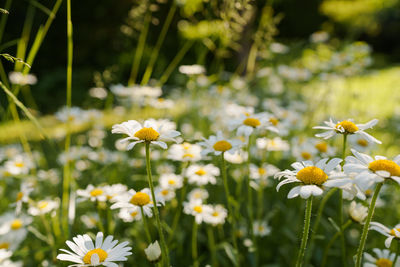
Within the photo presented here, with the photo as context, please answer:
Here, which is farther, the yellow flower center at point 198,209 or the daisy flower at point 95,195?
the yellow flower center at point 198,209

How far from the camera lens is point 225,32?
177 cm

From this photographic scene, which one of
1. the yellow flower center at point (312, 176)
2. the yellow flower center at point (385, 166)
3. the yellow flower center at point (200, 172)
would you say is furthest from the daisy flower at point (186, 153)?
the yellow flower center at point (385, 166)

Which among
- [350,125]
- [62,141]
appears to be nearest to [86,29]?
[62,141]

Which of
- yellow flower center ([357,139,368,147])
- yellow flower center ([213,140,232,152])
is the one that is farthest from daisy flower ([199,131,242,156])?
yellow flower center ([357,139,368,147])

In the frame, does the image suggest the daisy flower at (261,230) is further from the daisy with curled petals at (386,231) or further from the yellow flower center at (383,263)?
the daisy with curled petals at (386,231)

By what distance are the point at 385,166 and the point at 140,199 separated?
Answer: 0.70 m

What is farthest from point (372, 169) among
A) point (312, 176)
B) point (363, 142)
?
point (363, 142)

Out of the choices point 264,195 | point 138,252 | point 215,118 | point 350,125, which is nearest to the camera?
point 350,125

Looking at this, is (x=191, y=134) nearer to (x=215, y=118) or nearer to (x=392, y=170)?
(x=215, y=118)

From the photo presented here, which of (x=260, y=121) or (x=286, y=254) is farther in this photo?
(x=286, y=254)

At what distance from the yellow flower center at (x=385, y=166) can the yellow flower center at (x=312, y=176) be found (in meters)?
0.11

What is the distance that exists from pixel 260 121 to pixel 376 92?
6597 mm

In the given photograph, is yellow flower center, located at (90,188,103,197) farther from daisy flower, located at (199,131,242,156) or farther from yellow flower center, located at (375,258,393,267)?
yellow flower center, located at (375,258,393,267)

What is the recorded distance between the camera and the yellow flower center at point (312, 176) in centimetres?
81
